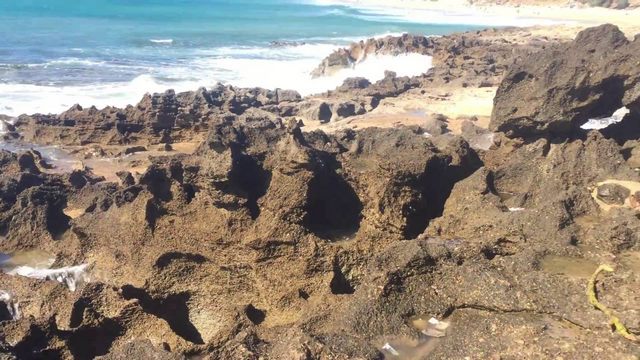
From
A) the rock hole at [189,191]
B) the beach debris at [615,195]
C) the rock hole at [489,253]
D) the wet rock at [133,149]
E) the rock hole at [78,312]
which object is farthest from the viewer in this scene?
the wet rock at [133,149]

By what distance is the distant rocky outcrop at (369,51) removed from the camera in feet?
104

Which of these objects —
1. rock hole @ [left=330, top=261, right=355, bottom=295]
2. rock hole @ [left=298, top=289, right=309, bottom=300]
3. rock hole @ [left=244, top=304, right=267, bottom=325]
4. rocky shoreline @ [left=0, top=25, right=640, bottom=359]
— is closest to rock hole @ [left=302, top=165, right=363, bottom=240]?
rocky shoreline @ [left=0, top=25, right=640, bottom=359]

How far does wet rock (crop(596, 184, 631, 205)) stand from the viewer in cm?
764

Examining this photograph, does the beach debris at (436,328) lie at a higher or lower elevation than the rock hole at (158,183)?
lower

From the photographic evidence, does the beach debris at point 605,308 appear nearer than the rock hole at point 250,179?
Yes

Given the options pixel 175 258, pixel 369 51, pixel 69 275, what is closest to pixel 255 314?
pixel 175 258

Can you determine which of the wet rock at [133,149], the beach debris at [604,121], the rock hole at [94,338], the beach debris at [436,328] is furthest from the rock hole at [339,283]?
the wet rock at [133,149]

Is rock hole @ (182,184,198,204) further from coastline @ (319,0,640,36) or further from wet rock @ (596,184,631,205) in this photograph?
coastline @ (319,0,640,36)

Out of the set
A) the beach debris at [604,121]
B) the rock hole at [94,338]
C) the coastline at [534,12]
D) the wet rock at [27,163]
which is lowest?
the wet rock at [27,163]

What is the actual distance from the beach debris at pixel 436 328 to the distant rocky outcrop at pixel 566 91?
19.7 ft

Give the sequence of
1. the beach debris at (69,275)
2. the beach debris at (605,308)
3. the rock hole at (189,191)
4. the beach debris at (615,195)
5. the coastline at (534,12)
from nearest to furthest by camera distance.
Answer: the beach debris at (605,308) → the beach debris at (69,275) → the rock hole at (189,191) → the beach debris at (615,195) → the coastline at (534,12)

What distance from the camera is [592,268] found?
4.94m

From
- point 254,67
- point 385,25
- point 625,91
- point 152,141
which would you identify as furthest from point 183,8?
point 625,91

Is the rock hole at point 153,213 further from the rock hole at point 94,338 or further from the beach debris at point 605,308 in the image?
the beach debris at point 605,308
